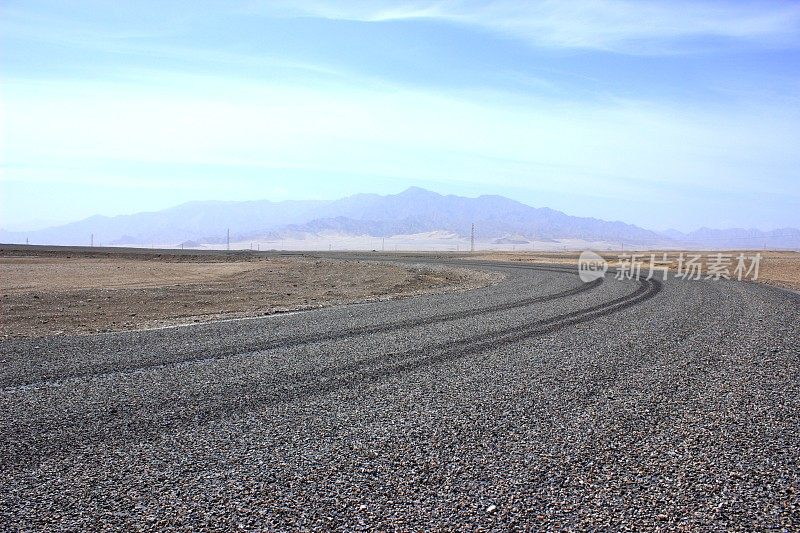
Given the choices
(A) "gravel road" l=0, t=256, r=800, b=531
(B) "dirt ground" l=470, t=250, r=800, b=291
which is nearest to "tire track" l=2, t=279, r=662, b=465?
(A) "gravel road" l=0, t=256, r=800, b=531

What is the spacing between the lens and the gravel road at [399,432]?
4.83 meters

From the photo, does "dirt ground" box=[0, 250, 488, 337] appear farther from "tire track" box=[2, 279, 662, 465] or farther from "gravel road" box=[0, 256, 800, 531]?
"tire track" box=[2, 279, 662, 465]

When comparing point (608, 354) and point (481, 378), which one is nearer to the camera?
point (481, 378)

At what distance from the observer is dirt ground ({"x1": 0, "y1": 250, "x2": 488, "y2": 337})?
16.0 meters

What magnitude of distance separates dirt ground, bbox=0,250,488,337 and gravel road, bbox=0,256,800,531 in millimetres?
3896

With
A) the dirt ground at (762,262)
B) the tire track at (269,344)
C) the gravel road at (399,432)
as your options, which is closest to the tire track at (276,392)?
the gravel road at (399,432)

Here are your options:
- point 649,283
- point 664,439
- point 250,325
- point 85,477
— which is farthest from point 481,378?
point 649,283

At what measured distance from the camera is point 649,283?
28.5 m

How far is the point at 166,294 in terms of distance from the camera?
75.1 ft

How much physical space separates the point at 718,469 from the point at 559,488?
1.57 m

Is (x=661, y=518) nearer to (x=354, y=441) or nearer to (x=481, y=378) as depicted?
(x=354, y=441)

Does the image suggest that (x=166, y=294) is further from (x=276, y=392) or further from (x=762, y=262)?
(x=762, y=262)

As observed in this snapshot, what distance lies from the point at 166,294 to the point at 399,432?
60.0ft

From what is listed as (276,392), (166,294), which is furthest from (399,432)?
(166,294)
